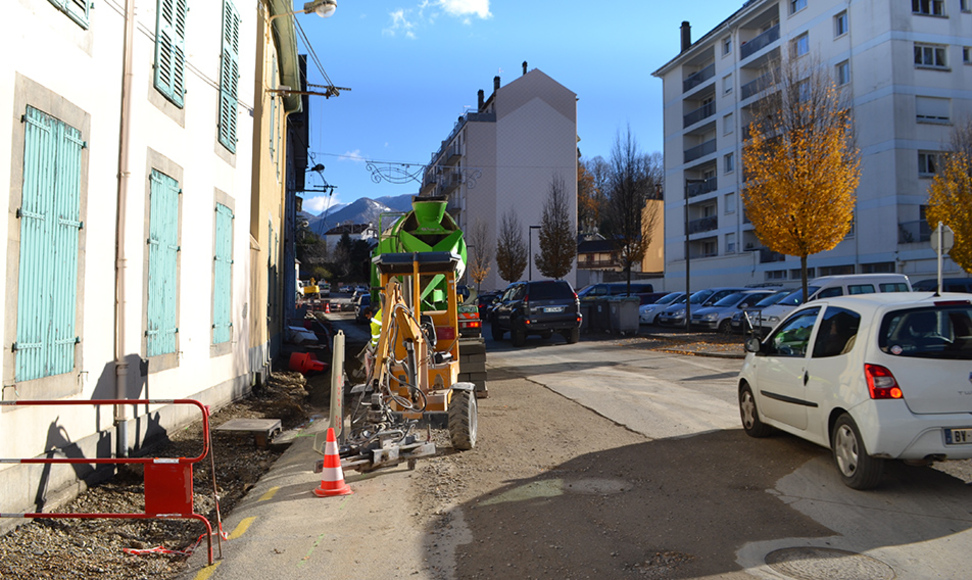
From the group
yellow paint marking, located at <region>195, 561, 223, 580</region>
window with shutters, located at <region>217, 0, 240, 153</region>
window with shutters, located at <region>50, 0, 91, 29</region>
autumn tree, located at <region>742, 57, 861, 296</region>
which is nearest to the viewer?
yellow paint marking, located at <region>195, 561, 223, 580</region>

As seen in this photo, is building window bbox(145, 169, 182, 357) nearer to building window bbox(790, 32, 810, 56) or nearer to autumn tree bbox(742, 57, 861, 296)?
autumn tree bbox(742, 57, 861, 296)

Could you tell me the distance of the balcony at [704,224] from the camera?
47.0 m

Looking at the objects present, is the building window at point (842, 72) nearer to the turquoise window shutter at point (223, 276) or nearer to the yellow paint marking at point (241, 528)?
the turquoise window shutter at point (223, 276)

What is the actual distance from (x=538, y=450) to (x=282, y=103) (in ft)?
47.7

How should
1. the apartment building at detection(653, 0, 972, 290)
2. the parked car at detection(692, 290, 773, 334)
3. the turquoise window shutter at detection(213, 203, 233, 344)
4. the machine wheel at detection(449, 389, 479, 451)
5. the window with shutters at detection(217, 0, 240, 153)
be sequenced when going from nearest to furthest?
the machine wheel at detection(449, 389, 479, 451)
the turquoise window shutter at detection(213, 203, 233, 344)
the window with shutters at detection(217, 0, 240, 153)
the parked car at detection(692, 290, 773, 334)
the apartment building at detection(653, 0, 972, 290)

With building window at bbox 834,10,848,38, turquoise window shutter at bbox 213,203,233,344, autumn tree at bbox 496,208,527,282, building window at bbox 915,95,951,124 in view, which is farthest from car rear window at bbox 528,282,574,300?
autumn tree at bbox 496,208,527,282

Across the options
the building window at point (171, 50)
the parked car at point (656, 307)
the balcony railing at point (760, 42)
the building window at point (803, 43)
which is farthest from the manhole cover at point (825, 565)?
the balcony railing at point (760, 42)

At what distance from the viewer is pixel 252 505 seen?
19.6ft

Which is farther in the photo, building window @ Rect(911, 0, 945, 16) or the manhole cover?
building window @ Rect(911, 0, 945, 16)

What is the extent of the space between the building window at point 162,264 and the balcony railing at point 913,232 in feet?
110

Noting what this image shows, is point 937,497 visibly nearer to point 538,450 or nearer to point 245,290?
point 538,450

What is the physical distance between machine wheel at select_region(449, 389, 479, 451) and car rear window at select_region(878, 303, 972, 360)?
3.84 m

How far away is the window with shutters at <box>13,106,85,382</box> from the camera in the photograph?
5.41 m

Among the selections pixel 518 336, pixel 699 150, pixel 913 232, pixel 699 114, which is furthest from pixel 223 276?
pixel 699 114
